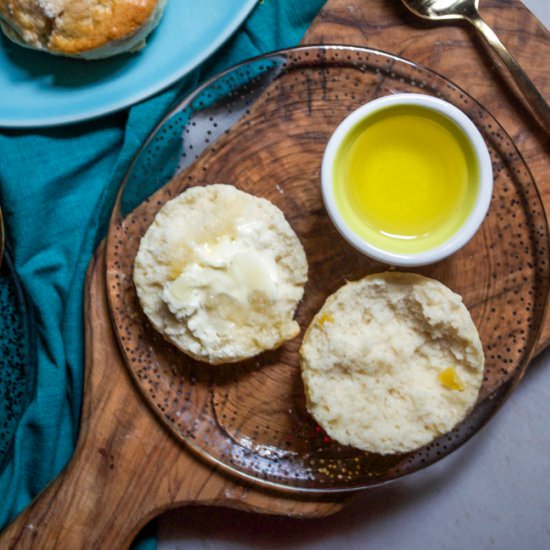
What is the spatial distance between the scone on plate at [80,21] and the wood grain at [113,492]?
736 mm

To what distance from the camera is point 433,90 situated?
5.20 ft

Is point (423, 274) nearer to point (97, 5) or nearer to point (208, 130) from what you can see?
point (208, 130)

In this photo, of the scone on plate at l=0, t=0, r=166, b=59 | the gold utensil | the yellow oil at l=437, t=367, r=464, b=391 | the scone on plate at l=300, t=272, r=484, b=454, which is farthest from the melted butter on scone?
the gold utensil

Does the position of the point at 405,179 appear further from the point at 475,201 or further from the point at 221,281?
the point at 221,281

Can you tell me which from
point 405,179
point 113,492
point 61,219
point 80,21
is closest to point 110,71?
point 80,21

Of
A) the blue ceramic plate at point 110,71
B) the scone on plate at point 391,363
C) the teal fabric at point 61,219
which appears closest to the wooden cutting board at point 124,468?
the teal fabric at point 61,219

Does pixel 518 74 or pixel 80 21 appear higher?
pixel 80 21

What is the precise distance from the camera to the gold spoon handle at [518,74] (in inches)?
60.7

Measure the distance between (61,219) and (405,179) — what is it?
855 millimetres

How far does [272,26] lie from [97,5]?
431 millimetres

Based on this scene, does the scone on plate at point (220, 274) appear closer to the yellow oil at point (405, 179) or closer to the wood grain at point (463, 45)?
the yellow oil at point (405, 179)

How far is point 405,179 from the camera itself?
1517 millimetres

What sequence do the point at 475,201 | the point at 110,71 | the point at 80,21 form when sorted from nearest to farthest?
the point at 475,201 → the point at 80,21 → the point at 110,71

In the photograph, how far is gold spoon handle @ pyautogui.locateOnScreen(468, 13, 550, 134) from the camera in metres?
1.54
